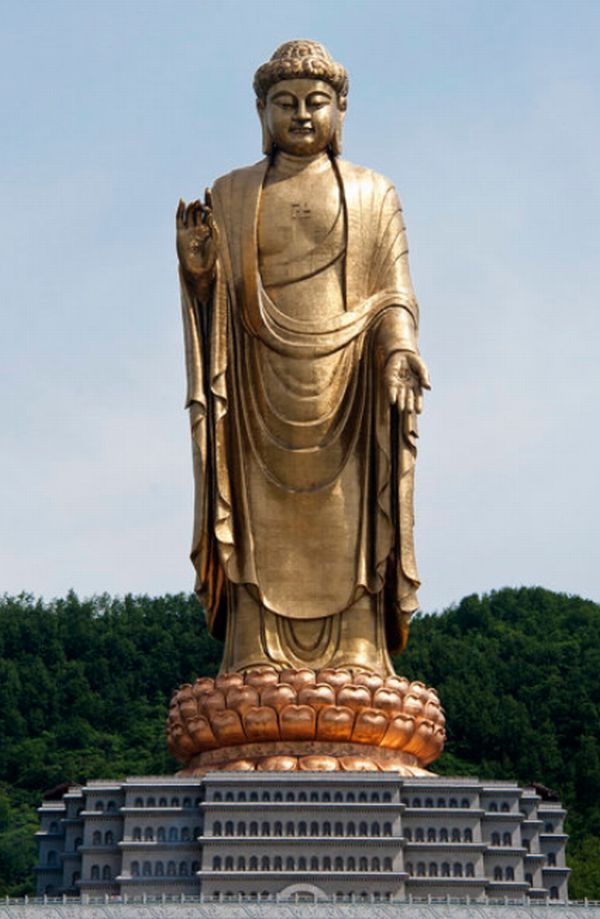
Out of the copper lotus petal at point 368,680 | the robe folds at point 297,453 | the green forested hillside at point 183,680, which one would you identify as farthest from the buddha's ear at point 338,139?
the green forested hillside at point 183,680

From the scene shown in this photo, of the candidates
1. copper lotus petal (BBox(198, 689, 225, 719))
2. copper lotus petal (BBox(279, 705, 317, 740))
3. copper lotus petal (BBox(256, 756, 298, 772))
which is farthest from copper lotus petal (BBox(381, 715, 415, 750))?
copper lotus petal (BBox(198, 689, 225, 719))

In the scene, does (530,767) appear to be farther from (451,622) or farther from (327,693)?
(327,693)

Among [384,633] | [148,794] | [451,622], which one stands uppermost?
[451,622]

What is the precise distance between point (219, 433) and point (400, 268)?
7.14 ft

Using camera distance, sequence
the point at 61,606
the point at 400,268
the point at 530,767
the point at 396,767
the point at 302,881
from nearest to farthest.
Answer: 1. the point at 302,881
2. the point at 396,767
3. the point at 400,268
4. the point at 530,767
5. the point at 61,606

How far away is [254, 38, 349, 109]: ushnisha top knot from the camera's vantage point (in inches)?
780

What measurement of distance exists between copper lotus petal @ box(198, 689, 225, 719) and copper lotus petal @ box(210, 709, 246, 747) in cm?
4

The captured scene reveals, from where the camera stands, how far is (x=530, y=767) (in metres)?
28.5

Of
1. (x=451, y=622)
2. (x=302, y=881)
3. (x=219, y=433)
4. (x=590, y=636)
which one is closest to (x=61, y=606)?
(x=451, y=622)

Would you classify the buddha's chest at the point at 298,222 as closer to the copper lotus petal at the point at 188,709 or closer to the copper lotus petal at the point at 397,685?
the copper lotus petal at the point at 397,685

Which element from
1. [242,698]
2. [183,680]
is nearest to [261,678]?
[242,698]

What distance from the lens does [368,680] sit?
18.1 metres

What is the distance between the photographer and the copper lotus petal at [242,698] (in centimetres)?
1794

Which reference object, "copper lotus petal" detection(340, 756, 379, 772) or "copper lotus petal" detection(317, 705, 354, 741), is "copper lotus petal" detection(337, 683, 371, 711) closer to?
"copper lotus petal" detection(317, 705, 354, 741)
